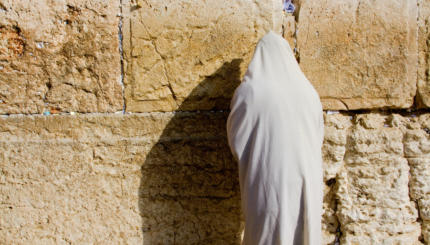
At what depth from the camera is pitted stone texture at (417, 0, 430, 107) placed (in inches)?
91.0

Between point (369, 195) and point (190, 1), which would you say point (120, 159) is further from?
point (369, 195)

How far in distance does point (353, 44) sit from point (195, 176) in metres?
1.44

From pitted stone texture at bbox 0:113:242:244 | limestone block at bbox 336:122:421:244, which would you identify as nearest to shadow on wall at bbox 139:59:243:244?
pitted stone texture at bbox 0:113:242:244

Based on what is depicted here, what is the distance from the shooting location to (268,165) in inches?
67.7

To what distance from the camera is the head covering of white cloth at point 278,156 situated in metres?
1.71

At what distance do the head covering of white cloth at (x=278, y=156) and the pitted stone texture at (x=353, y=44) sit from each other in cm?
53

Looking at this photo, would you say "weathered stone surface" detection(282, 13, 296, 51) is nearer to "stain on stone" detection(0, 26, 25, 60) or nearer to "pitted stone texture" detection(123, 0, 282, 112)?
"pitted stone texture" detection(123, 0, 282, 112)

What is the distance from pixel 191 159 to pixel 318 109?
2.96 ft

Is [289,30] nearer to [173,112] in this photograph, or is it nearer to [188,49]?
[188,49]

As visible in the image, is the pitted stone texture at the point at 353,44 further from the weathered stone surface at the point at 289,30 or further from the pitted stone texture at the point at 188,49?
the pitted stone texture at the point at 188,49

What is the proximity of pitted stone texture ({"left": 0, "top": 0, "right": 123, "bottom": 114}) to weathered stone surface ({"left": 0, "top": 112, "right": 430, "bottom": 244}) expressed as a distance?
0.12 meters

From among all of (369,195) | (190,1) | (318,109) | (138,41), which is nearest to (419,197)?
(369,195)

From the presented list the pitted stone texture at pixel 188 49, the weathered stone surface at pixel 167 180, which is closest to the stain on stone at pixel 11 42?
the weathered stone surface at pixel 167 180

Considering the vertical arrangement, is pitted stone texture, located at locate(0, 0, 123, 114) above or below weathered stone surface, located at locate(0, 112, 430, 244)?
above
